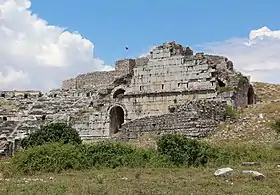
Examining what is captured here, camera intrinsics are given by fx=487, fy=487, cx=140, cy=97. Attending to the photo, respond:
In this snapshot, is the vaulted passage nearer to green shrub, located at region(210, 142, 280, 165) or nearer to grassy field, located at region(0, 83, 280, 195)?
grassy field, located at region(0, 83, 280, 195)

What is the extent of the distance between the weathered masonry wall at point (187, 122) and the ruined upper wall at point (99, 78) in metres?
19.2

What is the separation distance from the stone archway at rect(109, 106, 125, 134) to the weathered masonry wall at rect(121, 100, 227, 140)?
7882 mm

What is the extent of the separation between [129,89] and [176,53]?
15.9ft

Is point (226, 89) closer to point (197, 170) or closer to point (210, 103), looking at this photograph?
point (210, 103)

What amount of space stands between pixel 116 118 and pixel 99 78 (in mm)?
14090

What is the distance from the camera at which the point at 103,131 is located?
37.6 meters

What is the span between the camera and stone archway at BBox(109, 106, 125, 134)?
3851cm

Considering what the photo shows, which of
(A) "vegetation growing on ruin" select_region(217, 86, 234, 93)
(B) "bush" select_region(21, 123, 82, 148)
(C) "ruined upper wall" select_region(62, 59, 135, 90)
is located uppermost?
(C) "ruined upper wall" select_region(62, 59, 135, 90)

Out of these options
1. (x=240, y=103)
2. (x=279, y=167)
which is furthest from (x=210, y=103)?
(x=279, y=167)

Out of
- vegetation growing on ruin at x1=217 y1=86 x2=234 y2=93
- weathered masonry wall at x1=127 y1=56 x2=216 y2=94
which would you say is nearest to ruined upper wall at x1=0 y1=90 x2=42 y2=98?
weathered masonry wall at x1=127 y1=56 x2=216 y2=94

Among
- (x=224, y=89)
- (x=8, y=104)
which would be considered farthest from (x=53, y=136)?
(x=8, y=104)

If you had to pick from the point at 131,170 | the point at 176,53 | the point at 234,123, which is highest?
the point at 176,53

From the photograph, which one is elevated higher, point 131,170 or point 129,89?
point 129,89

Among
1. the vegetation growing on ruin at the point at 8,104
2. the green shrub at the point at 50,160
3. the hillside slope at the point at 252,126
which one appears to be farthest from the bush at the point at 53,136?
the vegetation growing on ruin at the point at 8,104
